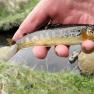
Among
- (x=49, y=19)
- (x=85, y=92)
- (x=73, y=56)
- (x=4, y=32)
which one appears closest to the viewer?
(x=49, y=19)

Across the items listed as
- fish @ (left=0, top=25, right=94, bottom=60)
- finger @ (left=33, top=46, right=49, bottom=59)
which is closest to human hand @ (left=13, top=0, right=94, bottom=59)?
fish @ (left=0, top=25, right=94, bottom=60)

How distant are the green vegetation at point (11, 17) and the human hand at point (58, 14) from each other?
8.62 metres

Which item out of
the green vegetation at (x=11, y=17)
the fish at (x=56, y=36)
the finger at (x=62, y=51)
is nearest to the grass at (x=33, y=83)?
the fish at (x=56, y=36)

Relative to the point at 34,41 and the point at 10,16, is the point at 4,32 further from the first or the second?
the point at 34,41

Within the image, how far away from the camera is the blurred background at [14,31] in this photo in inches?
301

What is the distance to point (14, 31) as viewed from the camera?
12961mm

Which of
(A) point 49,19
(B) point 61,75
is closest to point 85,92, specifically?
(B) point 61,75

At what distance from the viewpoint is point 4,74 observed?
614 cm

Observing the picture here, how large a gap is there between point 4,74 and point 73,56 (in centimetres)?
209

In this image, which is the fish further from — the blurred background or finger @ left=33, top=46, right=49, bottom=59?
the blurred background

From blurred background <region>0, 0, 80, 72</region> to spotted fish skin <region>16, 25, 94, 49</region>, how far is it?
3.11 metres

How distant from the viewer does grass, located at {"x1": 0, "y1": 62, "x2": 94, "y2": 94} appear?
5.93 metres

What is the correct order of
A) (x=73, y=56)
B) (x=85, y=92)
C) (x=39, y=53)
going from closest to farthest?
(x=39, y=53) < (x=85, y=92) < (x=73, y=56)

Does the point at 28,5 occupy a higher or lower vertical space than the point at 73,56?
higher
